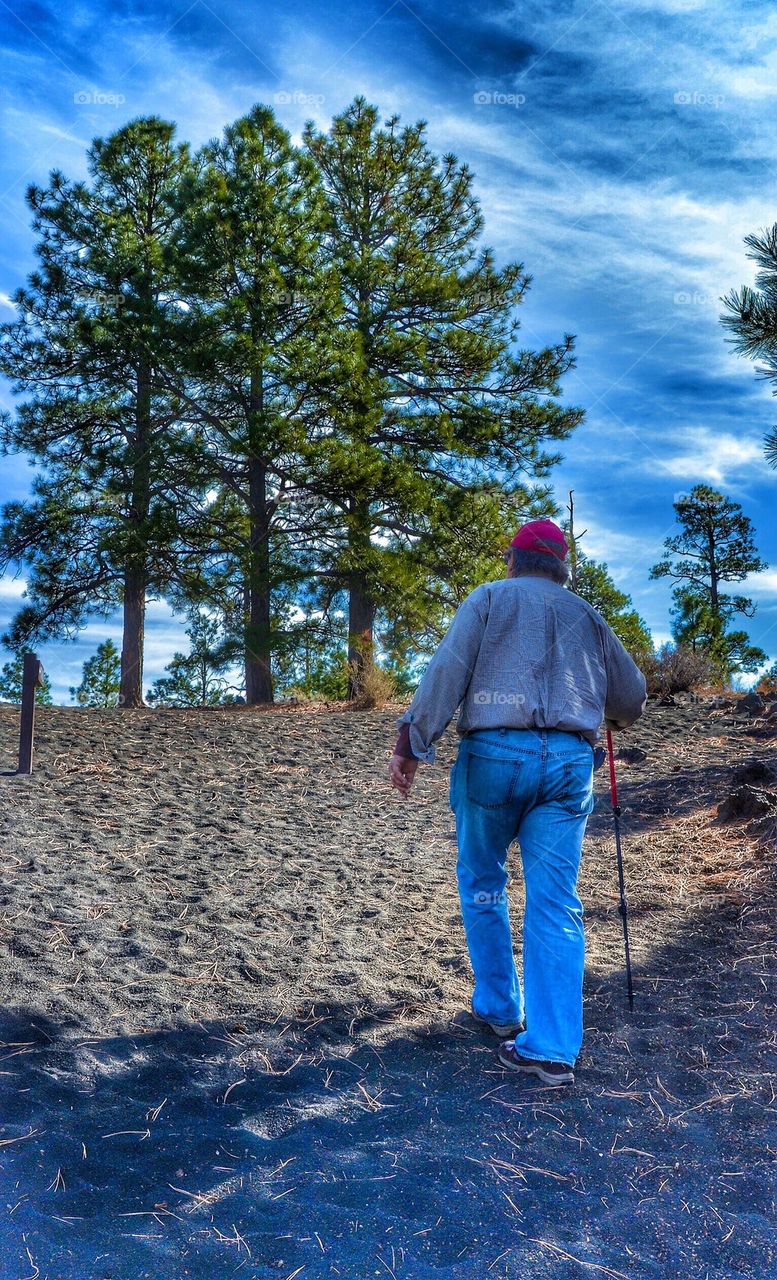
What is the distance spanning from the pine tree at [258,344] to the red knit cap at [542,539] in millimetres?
10975

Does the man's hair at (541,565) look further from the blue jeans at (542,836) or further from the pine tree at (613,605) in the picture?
the pine tree at (613,605)

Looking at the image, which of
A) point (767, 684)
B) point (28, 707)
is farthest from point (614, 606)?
point (28, 707)

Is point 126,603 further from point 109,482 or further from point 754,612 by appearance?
point 754,612

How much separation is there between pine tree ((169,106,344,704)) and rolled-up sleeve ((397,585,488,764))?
11221mm

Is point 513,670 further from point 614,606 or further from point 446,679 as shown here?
point 614,606

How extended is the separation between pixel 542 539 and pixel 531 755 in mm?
867

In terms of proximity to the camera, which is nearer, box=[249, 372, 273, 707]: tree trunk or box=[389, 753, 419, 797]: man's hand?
box=[389, 753, 419, 797]: man's hand

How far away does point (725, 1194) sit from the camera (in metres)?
3.07

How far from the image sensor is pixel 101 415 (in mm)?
16562

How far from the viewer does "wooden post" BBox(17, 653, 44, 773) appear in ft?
31.2

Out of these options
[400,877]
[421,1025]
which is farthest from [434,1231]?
[400,877]

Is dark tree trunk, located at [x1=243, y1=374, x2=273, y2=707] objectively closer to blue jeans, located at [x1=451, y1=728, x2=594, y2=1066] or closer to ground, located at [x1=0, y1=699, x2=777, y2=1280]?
ground, located at [x1=0, y1=699, x2=777, y2=1280]

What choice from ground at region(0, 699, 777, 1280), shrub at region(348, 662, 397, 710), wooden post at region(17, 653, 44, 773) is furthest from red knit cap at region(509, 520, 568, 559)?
shrub at region(348, 662, 397, 710)

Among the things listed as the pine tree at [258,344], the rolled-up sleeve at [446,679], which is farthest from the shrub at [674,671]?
the rolled-up sleeve at [446,679]
